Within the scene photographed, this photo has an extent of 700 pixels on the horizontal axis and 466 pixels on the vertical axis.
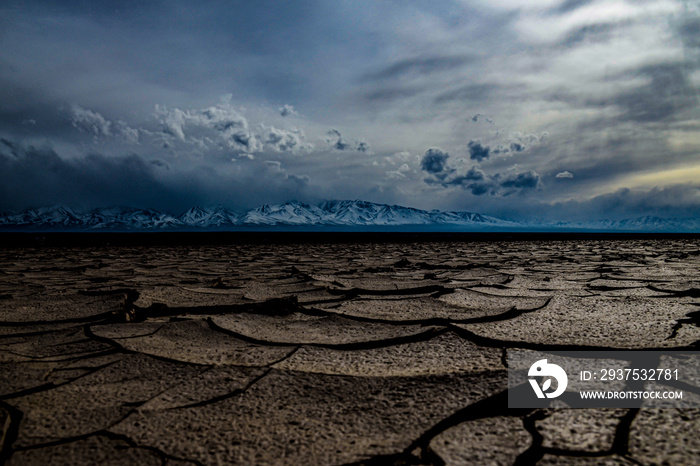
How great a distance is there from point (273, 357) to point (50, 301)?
165 cm

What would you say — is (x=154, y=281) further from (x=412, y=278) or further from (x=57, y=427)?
(x=57, y=427)

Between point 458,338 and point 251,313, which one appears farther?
point 251,313

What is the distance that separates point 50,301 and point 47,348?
39.0 inches

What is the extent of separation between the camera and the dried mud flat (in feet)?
2.54

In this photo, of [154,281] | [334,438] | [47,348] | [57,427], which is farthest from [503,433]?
[154,281]

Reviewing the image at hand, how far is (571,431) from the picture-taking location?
81 cm

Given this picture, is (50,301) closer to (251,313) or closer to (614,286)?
(251,313)

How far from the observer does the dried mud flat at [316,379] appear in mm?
774

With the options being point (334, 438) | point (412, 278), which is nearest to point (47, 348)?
point (334, 438)

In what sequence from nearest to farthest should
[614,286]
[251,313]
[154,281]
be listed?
[251,313]
[614,286]
[154,281]

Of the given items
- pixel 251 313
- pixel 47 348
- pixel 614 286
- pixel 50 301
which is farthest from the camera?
pixel 614 286

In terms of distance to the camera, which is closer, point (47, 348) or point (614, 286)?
point (47, 348)

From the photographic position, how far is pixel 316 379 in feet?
3.56

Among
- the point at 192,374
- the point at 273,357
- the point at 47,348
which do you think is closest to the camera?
the point at 192,374
